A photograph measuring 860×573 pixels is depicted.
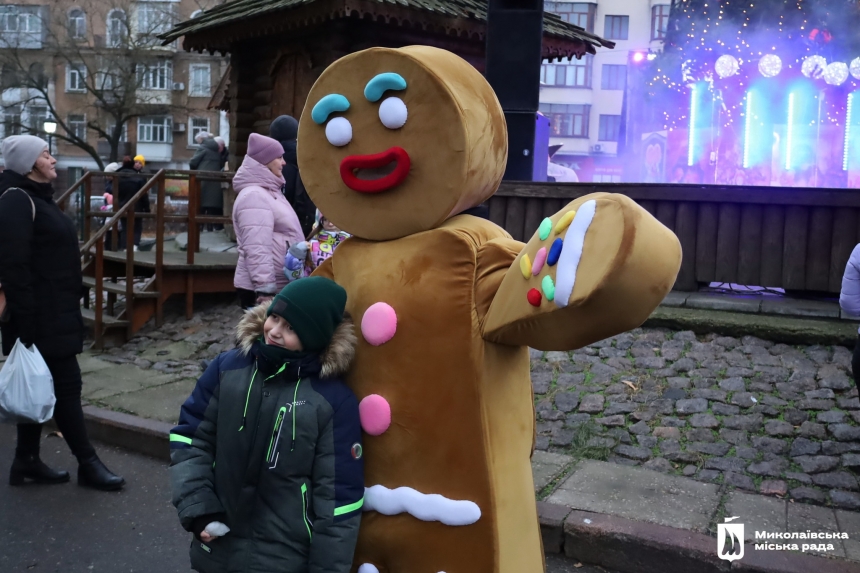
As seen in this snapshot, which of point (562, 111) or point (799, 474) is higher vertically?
point (562, 111)

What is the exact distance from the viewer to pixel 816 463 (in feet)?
15.1

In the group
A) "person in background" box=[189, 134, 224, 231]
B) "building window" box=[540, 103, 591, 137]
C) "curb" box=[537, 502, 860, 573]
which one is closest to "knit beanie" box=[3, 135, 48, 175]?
"curb" box=[537, 502, 860, 573]

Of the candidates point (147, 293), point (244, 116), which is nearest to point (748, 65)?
point (244, 116)

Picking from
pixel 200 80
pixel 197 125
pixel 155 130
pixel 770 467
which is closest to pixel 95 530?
pixel 770 467

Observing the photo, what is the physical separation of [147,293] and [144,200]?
14.9 feet

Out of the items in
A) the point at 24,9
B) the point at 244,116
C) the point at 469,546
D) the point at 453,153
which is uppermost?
the point at 24,9

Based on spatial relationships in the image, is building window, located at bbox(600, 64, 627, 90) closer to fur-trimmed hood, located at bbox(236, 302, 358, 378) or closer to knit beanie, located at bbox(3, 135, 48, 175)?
knit beanie, located at bbox(3, 135, 48, 175)

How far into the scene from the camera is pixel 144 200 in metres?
12.6

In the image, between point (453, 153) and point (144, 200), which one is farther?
point (144, 200)

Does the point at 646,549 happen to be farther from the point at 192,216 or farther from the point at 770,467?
the point at 192,216

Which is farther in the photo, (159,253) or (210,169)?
(210,169)

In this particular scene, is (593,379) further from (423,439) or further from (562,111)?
(562,111)

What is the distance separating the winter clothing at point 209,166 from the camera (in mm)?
12055

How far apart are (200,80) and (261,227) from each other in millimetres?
41615
